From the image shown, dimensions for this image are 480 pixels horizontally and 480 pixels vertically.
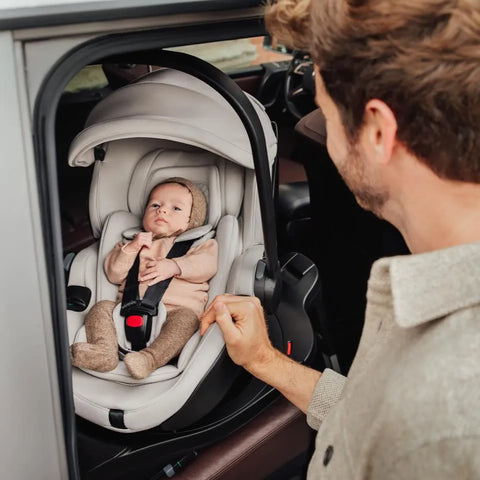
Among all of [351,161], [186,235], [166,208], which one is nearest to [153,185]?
[166,208]

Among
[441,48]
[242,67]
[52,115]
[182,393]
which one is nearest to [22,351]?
[52,115]

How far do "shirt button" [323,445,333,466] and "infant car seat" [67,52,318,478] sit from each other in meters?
0.80

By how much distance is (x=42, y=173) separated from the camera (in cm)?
111

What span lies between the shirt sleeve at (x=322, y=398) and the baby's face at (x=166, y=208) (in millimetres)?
1018

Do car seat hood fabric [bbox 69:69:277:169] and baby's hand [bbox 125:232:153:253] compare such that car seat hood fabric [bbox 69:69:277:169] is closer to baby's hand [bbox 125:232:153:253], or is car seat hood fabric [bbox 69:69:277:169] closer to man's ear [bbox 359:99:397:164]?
baby's hand [bbox 125:232:153:253]

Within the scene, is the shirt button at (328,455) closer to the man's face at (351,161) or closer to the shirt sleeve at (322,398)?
the shirt sleeve at (322,398)

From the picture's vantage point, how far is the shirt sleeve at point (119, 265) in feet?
7.21

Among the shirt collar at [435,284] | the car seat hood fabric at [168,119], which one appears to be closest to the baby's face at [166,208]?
the car seat hood fabric at [168,119]

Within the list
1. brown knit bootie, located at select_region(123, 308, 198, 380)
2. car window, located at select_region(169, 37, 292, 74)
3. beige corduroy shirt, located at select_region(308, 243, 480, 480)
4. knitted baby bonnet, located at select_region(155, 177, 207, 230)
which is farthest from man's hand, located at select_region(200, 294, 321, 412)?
car window, located at select_region(169, 37, 292, 74)

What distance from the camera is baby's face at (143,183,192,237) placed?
2.31 meters

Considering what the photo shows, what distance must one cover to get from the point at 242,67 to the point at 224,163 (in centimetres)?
191

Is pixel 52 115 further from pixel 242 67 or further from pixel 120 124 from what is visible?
pixel 242 67

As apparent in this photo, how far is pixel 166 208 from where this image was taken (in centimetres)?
231

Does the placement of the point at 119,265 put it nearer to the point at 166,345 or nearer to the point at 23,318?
the point at 166,345
